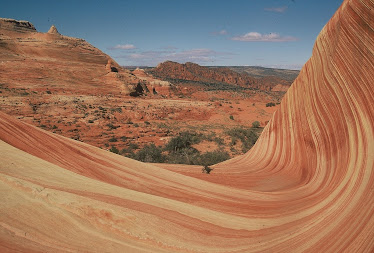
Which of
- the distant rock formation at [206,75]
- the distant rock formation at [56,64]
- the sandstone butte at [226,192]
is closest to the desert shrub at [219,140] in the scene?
the sandstone butte at [226,192]

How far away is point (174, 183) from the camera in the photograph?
2316 millimetres

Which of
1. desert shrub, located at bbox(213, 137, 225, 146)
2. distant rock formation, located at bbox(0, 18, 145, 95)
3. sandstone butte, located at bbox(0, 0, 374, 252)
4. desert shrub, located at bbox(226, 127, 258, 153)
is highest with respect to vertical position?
distant rock formation, located at bbox(0, 18, 145, 95)

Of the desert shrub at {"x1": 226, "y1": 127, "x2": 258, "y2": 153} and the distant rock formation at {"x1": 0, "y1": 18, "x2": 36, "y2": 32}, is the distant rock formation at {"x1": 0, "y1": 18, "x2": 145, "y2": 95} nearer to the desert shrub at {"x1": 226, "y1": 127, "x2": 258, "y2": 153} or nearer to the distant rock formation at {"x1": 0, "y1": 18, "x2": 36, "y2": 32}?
the distant rock formation at {"x1": 0, "y1": 18, "x2": 36, "y2": 32}

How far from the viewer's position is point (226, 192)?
2.35 meters

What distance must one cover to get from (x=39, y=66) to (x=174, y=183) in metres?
35.1

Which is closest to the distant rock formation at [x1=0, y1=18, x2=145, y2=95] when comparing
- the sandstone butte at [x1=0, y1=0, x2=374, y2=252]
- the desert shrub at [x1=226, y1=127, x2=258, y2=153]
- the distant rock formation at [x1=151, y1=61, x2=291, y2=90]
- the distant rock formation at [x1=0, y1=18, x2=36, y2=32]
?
the distant rock formation at [x1=0, y1=18, x2=36, y2=32]

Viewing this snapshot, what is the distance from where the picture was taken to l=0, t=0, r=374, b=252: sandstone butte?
1.31 meters

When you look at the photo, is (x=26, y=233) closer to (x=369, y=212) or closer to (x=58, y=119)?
(x=369, y=212)

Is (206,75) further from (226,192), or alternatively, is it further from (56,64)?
(226,192)

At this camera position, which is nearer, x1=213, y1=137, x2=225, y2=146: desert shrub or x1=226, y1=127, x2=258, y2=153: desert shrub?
x1=226, y1=127, x2=258, y2=153: desert shrub

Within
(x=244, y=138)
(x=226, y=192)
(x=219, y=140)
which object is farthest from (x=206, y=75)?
(x=226, y=192)

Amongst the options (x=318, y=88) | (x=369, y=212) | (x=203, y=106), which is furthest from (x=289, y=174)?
(x=203, y=106)

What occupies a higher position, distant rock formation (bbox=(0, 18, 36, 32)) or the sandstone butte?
distant rock formation (bbox=(0, 18, 36, 32))

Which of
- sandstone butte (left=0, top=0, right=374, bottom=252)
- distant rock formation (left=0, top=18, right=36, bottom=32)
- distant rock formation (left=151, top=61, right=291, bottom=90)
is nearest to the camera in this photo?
sandstone butte (left=0, top=0, right=374, bottom=252)
